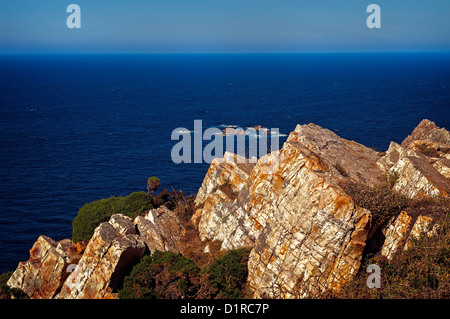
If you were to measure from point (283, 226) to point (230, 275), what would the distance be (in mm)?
3642

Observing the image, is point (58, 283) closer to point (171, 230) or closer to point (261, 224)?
point (171, 230)

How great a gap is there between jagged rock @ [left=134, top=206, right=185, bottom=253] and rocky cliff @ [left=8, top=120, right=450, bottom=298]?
84 millimetres

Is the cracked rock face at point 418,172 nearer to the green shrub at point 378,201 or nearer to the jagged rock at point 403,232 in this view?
the green shrub at point 378,201

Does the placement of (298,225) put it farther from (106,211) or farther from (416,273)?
(106,211)

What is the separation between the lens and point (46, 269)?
84.2 feet

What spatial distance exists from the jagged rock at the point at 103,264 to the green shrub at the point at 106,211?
30.9ft

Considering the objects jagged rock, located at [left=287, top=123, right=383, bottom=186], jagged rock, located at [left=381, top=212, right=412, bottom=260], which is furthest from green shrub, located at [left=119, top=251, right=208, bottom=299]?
jagged rock, located at [left=287, top=123, right=383, bottom=186]

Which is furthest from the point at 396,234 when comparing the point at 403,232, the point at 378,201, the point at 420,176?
the point at 420,176

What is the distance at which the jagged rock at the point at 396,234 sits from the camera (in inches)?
740

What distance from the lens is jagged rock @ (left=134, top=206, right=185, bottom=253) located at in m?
26.1

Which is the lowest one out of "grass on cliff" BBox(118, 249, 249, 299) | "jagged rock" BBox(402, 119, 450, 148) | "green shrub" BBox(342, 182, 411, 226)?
"grass on cliff" BBox(118, 249, 249, 299)

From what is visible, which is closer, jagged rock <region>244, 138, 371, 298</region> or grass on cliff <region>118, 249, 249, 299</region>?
jagged rock <region>244, 138, 371, 298</region>

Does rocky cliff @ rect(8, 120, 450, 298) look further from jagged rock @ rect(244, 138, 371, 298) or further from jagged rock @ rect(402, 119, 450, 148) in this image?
jagged rock @ rect(402, 119, 450, 148)
